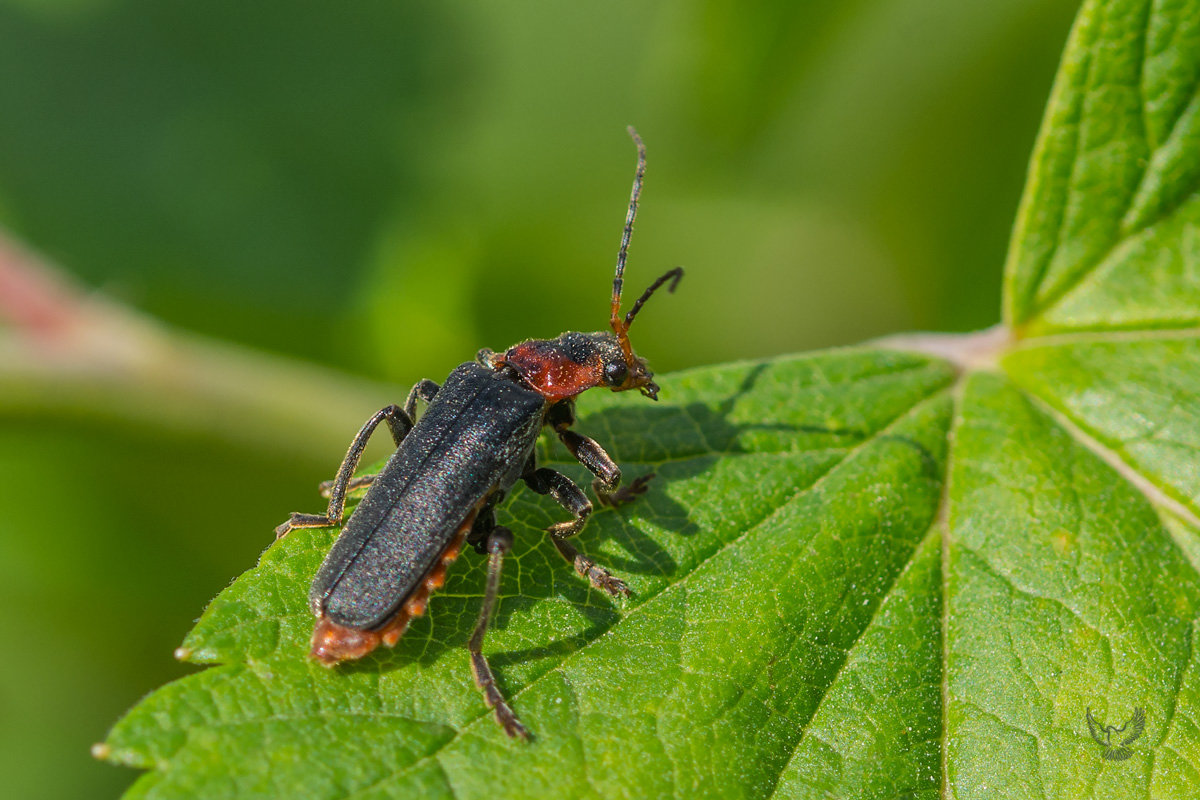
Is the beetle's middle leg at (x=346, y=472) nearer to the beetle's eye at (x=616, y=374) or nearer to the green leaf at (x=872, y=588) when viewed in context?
the green leaf at (x=872, y=588)

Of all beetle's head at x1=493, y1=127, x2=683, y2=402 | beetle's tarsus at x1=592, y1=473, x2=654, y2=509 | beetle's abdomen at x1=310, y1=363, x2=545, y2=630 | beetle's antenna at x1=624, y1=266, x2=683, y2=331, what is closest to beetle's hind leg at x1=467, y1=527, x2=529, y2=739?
beetle's abdomen at x1=310, y1=363, x2=545, y2=630

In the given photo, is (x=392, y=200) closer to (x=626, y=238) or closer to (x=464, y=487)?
(x=626, y=238)

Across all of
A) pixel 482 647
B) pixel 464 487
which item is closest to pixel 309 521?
pixel 464 487

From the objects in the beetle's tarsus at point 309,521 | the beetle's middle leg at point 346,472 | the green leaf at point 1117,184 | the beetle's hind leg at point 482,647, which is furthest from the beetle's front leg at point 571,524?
the green leaf at point 1117,184

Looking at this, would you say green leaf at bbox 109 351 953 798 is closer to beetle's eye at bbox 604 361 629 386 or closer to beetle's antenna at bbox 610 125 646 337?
beetle's eye at bbox 604 361 629 386

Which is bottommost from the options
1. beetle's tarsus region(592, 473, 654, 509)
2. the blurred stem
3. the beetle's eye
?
beetle's tarsus region(592, 473, 654, 509)
